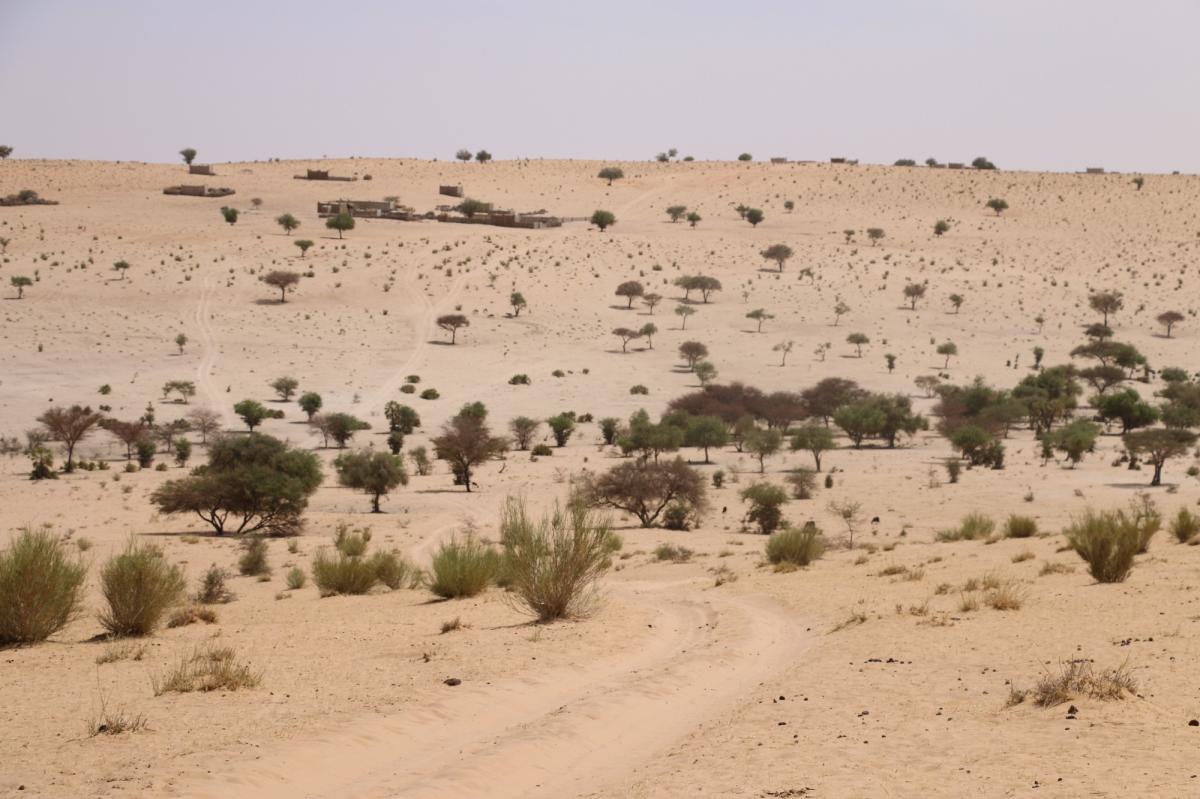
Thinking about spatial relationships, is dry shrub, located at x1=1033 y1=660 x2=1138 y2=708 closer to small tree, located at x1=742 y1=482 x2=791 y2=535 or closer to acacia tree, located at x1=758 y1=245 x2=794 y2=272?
small tree, located at x1=742 y1=482 x2=791 y2=535

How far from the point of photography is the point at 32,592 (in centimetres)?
1471

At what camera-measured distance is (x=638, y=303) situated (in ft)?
258

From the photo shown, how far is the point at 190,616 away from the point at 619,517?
2071cm

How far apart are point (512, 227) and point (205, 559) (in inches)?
2831

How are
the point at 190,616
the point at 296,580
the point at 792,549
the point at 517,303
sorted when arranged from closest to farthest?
the point at 190,616
the point at 296,580
the point at 792,549
the point at 517,303

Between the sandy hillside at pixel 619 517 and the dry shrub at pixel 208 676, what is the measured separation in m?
0.28

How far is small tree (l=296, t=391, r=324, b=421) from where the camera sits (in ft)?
176

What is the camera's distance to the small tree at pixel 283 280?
241ft

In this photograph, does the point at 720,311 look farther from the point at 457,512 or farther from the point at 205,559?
the point at 205,559

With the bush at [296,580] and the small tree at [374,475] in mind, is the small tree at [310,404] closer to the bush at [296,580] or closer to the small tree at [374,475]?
the small tree at [374,475]

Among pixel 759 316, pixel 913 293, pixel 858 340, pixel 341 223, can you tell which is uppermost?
pixel 341 223

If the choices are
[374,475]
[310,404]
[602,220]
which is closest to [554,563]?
[374,475]

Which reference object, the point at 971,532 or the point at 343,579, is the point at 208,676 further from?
the point at 971,532

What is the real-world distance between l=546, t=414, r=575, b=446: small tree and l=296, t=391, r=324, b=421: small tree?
1082cm
